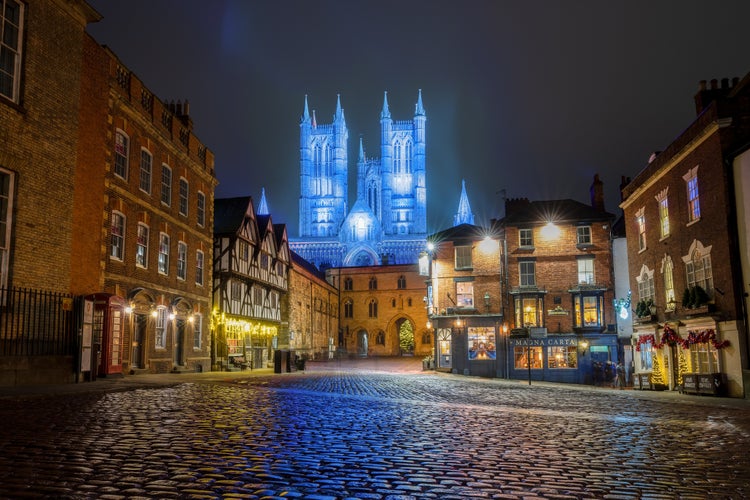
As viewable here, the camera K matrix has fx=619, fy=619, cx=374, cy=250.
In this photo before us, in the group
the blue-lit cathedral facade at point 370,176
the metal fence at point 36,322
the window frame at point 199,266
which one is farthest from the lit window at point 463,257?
the blue-lit cathedral facade at point 370,176

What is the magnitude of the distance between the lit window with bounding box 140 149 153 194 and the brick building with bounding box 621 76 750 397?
1990 centimetres

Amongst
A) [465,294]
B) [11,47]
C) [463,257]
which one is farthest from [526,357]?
[11,47]

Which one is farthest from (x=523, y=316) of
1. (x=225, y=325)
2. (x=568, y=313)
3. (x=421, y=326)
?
(x=421, y=326)

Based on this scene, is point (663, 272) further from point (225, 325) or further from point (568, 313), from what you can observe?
point (225, 325)

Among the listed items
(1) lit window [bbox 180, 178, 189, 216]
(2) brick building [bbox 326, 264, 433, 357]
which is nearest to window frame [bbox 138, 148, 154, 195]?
(1) lit window [bbox 180, 178, 189, 216]

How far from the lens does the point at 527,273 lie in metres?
37.7

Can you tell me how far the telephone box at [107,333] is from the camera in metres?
18.1

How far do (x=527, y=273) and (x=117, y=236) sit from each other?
24401 mm

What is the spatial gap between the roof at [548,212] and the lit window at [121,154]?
919 inches

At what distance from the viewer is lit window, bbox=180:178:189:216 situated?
93.3ft

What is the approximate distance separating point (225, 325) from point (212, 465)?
2844cm

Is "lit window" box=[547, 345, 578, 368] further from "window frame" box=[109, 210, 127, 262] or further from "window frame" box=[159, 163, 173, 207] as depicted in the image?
"window frame" box=[109, 210, 127, 262]

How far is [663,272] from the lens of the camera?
79.6ft

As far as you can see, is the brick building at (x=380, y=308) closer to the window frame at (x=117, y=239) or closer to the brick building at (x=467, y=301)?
the brick building at (x=467, y=301)
